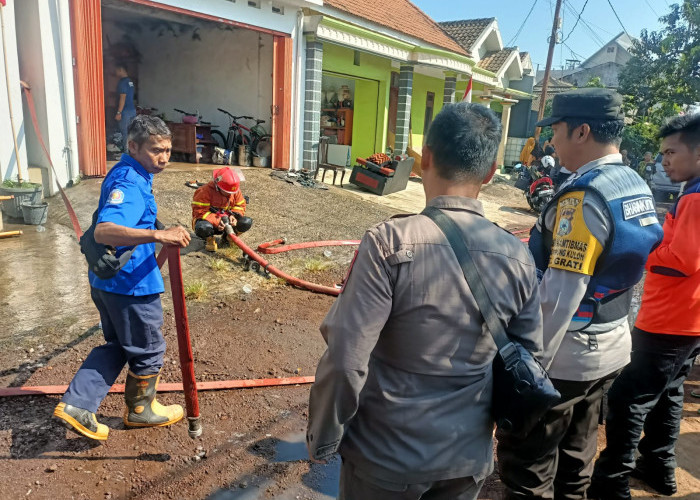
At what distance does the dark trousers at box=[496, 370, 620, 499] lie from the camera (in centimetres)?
206

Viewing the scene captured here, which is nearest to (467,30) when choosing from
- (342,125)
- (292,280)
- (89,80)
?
(342,125)

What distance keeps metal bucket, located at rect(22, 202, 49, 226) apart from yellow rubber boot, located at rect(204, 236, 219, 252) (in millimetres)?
2141

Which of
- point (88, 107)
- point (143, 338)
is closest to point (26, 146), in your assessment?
point (88, 107)

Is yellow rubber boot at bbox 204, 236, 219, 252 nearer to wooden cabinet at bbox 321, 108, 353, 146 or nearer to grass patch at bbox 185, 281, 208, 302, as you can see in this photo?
grass patch at bbox 185, 281, 208, 302

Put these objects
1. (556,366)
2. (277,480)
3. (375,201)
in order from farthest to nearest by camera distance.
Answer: (375,201) < (277,480) < (556,366)

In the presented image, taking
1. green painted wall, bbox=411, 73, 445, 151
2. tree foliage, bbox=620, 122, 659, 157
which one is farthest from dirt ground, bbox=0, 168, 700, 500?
tree foliage, bbox=620, 122, 659, 157

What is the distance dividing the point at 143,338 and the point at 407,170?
9880 millimetres

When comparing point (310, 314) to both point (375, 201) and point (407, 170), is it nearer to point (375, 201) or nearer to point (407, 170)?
point (375, 201)

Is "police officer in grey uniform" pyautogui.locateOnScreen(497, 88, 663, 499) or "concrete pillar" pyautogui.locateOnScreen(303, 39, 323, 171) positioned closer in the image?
"police officer in grey uniform" pyautogui.locateOnScreen(497, 88, 663, 499)

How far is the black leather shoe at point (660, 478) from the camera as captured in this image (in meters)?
2.84

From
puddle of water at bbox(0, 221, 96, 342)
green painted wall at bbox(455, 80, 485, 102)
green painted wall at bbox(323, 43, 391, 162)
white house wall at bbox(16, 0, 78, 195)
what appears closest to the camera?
puddle of water at bbox(0, 221, 96, 342)

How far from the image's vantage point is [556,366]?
209 centimetres

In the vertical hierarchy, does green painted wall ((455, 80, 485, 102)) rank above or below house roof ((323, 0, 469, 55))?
below

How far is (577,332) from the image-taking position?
2082 mm
